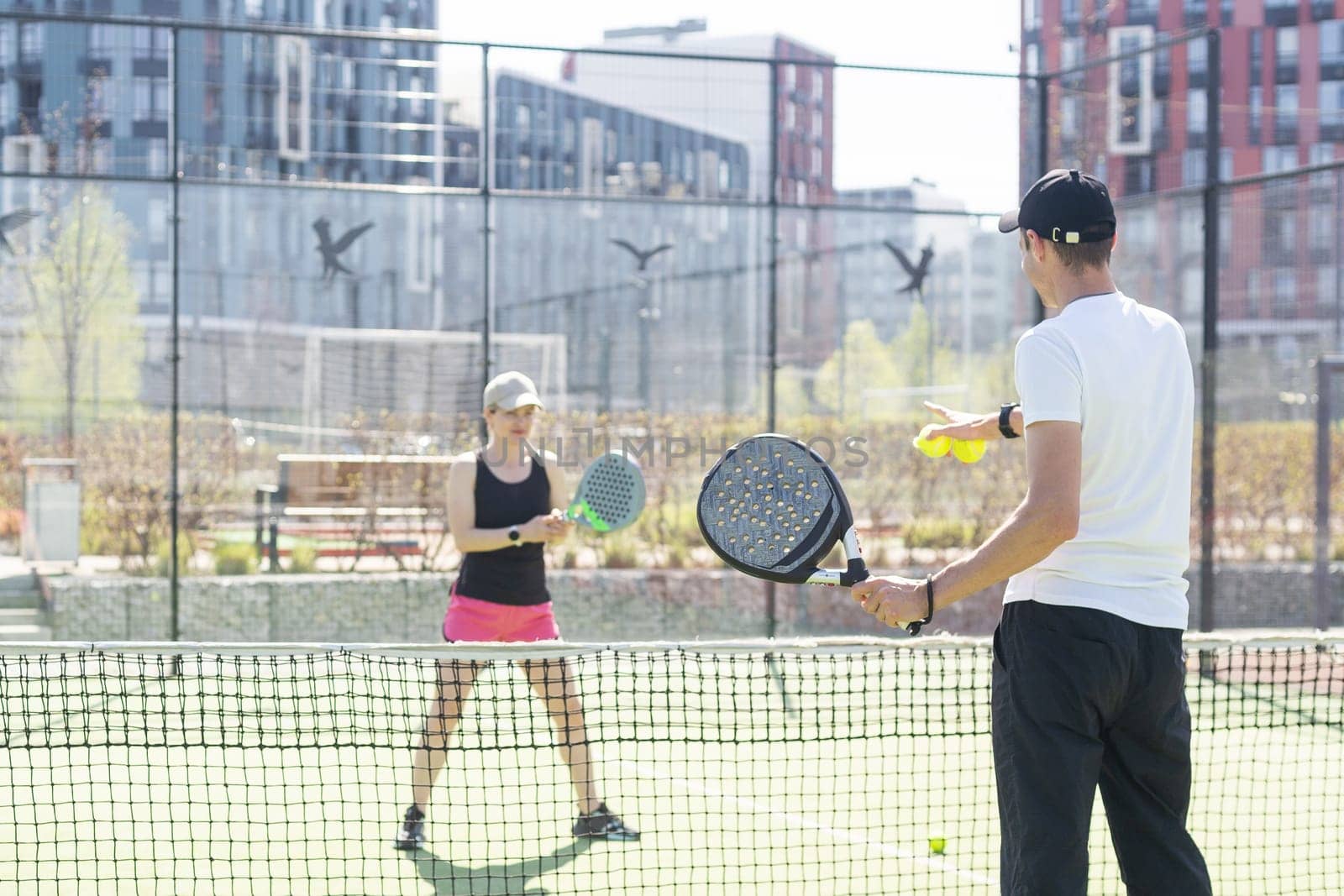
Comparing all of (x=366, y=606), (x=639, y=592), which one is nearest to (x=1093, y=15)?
(x=639, y=592)

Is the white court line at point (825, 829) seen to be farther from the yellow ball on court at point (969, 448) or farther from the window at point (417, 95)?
the window at point (417, 95)

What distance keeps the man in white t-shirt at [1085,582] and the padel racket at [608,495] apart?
2281 mm

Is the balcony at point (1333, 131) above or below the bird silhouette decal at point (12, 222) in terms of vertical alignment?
above

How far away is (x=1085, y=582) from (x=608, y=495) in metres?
2.49

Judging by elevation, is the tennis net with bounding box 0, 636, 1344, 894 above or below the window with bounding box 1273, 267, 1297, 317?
below

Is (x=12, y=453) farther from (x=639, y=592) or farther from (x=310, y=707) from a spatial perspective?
(x=639, y=592)

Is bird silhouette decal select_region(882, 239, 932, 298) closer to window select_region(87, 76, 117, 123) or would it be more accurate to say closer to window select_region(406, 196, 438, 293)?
window select_region(406, 196, 438, 293)

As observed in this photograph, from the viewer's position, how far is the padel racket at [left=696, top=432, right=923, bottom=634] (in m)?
2.79

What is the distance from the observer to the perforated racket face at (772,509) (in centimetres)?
280

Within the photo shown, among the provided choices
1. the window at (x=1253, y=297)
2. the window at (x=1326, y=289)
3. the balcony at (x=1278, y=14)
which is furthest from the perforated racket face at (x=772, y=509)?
the balcony at (x=1278, y=14)

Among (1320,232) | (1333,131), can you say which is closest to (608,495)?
(1320,232)

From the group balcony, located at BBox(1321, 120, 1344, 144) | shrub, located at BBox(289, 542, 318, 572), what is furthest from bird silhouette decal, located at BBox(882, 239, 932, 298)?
balcony, located at BBox(1321, 120, 1344, 144)

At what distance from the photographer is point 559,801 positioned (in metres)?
5.32

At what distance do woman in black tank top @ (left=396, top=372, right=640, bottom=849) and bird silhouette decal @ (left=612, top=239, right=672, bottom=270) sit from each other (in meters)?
4.34
